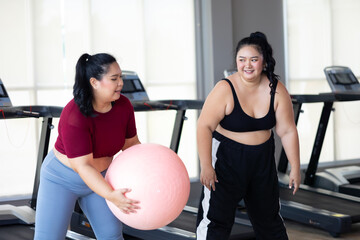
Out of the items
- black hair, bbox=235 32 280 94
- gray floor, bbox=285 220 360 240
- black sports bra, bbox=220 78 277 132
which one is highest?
black hair, bbox=235 32 280 94

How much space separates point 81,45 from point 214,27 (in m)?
1.40

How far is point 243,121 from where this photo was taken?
8.51ft

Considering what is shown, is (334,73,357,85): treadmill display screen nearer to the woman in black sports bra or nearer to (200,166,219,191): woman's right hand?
the woman in black sports bra

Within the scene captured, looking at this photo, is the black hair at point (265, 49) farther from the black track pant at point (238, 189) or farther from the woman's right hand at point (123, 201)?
the woman's right hand at point (123, 201)

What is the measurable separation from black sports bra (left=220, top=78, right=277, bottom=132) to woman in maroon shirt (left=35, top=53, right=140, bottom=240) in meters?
0.46

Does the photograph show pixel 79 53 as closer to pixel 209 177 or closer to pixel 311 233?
pixel 311 233

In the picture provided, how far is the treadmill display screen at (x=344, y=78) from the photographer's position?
5.31m

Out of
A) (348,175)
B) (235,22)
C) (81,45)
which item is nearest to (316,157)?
(348,175)

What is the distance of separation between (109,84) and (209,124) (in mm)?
602

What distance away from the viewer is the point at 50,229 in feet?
7.74

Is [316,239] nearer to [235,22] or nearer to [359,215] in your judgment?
[359,215]

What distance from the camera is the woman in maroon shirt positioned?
222 cm

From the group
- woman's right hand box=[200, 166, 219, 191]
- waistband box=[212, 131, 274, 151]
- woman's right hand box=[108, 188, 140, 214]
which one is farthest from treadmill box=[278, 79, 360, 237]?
woman's right hand box=[108, 188, 140, 214]

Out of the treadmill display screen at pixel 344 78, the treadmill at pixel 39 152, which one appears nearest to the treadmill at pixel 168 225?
the treadmill at pixel 39 152
